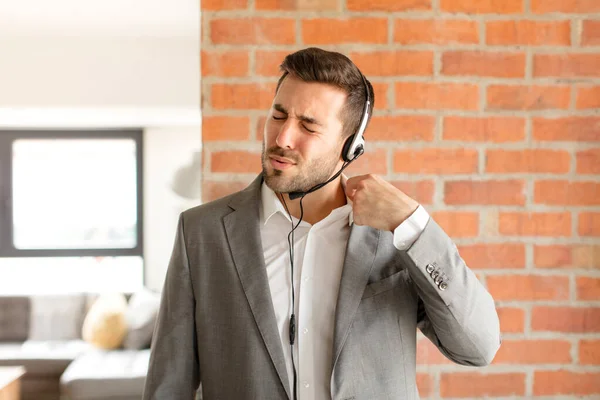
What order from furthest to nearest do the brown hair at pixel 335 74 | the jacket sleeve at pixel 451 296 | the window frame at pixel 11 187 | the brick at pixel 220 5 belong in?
the window frame at pixel 11 187, the brick at pixel 220 5, the brown hair at pixel 335 74, the jacket sleeve at pixel 451 296

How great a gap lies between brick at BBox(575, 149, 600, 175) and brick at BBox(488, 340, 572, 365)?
0.51 meters

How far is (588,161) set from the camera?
1.67m

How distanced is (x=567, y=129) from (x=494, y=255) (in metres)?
0.43

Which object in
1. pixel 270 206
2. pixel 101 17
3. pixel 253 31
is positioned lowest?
pixel 270 206

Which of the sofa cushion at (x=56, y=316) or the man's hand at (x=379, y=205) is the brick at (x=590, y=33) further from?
the sofa cushion at (x=56, y=316)

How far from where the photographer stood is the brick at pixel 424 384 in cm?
165

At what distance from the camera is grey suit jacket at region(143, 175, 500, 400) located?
1206 mm

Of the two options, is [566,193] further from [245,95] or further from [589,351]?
[245,95]

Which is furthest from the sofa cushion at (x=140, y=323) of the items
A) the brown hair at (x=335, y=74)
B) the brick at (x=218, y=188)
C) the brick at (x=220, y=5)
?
the brown hair at (x=335, y=74)

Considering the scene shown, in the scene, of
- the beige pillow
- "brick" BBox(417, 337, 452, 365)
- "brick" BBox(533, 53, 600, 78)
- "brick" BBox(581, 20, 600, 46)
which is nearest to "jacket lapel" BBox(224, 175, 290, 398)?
"brick" BBox(417, 337, 452, 365)

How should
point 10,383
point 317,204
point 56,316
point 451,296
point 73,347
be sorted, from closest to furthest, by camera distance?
point 451,296
point 317,204
point 10,383
point 73,347
point 56,316

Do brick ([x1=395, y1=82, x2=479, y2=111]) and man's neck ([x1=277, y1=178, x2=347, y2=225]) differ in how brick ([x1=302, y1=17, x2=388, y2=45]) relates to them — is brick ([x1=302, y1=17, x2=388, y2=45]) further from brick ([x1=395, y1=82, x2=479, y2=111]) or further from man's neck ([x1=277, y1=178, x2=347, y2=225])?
man's neck ([x1=277, y1=178, x2=347, y2=225])

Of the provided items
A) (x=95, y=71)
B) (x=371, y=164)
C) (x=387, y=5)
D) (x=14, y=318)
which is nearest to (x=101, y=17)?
(x=95, y=71)

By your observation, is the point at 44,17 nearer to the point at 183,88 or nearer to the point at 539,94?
the point at 183,88
